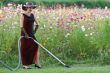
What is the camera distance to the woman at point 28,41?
1048cm

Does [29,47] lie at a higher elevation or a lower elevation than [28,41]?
lower

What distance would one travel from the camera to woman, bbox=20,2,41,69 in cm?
1048

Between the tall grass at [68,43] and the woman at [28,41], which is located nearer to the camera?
the woman at [28,41]

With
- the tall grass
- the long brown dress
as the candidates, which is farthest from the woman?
the tall grass

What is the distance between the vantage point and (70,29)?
12.3 m

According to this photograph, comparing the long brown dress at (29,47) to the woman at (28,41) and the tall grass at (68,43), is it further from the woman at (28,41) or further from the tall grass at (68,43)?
the tall grass at (68,43)

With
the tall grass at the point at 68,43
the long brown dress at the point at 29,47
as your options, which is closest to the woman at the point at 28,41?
the long brown dress at the point at 29,47

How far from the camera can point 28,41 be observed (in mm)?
10594

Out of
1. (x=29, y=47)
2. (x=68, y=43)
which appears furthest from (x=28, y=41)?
(x=68, y=43)

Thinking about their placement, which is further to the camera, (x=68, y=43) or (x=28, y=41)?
(x=68, y=43)

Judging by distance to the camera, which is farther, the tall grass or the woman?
the tall grass

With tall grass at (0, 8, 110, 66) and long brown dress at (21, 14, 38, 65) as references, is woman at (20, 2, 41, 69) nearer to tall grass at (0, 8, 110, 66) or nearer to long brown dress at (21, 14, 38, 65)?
long brown dress at (21, 14, 38, 65)

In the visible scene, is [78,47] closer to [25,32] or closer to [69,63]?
[69,63]

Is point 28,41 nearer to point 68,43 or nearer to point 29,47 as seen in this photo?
point 29,47
